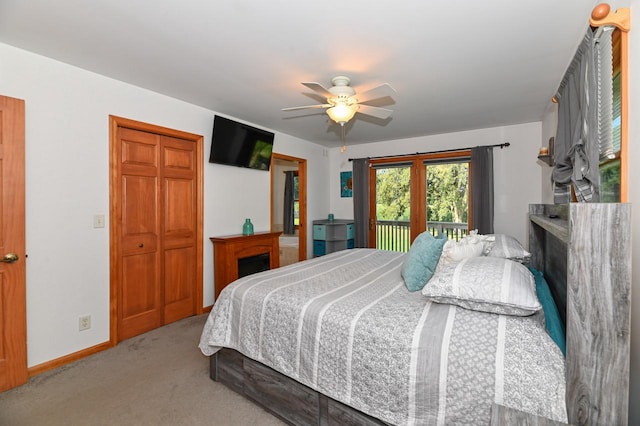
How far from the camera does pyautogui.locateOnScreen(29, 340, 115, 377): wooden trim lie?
2299mm

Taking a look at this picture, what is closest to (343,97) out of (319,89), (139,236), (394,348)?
(319,89)

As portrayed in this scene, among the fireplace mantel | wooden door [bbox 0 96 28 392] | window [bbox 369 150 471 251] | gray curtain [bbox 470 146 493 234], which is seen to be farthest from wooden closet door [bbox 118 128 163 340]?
gray curtain [bbox 470 146 493 234]

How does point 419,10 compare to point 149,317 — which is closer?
point 419,10

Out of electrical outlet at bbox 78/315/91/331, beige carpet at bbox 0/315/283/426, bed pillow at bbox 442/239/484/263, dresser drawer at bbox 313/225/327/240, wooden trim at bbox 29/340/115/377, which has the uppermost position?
bed pillow at bbox 442/239/484/263

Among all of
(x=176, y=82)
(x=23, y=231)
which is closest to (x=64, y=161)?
(x=23, y=231)

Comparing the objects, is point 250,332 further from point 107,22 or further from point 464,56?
point 464,56

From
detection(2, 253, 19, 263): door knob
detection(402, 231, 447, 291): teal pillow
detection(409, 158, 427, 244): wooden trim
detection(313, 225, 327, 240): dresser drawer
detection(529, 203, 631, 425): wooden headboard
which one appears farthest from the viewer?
detection(313, 225, 327, 240): dresser drawer

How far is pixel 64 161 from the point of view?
246cm

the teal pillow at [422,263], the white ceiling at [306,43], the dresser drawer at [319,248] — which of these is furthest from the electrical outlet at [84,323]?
the dresser drawer at [319,248]

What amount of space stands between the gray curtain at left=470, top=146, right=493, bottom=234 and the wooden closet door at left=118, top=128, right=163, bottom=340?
4.34 metres

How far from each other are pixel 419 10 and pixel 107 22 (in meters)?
1.95

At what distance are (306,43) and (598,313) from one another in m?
2.17

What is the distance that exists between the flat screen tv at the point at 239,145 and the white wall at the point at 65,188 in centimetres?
75

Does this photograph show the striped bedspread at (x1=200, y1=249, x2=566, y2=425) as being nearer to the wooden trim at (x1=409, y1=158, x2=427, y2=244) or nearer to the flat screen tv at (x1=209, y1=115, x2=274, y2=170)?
the flat screen tv at (x1=209, y1=115, x2=274, y2=170)
